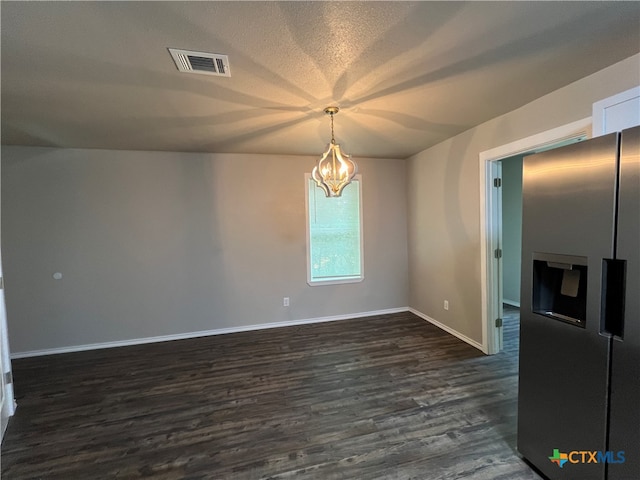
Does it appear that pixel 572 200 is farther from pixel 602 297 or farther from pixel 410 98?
pixel 410 98

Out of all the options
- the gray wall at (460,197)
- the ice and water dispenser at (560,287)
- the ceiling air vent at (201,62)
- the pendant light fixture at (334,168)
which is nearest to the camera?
the ice and water dispenser at (560,287)

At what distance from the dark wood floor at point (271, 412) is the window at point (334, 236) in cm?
115

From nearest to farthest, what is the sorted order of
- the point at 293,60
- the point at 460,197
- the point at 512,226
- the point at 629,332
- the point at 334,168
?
1. the point at 629,332
2. the point at 293,60
3. the point at 334,168
4. the point at 460,197
5. the point at 512,226

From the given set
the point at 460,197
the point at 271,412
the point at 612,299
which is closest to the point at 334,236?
the point at 460,197

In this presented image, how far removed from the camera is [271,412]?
221cm

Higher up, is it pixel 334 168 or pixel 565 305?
pixel 334 168

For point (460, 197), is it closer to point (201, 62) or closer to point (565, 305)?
point (565, 305)

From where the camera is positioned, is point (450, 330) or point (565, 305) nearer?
point (565, 305)

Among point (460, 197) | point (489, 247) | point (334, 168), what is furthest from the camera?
point (460, 197)

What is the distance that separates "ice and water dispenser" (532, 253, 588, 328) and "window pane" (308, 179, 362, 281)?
2871 mm

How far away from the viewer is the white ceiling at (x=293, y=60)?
53.2 inches

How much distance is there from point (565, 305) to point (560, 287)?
10 centimetres

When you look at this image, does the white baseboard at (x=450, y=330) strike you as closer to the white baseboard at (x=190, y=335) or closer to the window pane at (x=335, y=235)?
the white baseboard at (x=190, y=335)

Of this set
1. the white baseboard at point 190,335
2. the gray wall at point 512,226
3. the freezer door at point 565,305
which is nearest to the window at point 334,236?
the white baseboard at point 190,335
